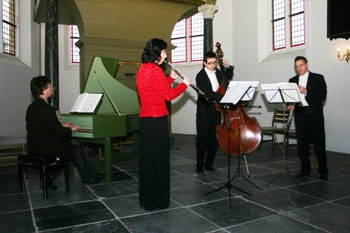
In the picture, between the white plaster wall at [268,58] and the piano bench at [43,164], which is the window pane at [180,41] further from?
the piano bench at [43,164]

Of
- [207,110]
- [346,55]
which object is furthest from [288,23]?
[207,110]

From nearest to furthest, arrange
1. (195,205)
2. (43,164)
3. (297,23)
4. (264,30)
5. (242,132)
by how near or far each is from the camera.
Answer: (195,205)
(43,164)
(242,132)
(297,23)
(264,30)

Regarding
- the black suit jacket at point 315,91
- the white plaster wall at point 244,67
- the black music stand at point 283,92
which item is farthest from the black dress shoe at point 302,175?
the white plaster wall at point 244,67

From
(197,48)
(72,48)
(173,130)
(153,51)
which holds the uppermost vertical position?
(197,48)

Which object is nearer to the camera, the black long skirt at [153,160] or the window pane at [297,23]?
the black long skirt at [153,160]

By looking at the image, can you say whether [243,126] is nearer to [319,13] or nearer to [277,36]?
[319,13]

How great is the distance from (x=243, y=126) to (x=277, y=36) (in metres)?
6.15

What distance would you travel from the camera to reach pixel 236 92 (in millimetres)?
3484

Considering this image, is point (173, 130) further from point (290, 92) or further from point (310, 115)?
point (290, 92)

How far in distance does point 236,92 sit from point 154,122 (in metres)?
0.99

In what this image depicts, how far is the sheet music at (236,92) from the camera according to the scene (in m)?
3.47

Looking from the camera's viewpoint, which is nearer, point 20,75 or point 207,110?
point 207,110

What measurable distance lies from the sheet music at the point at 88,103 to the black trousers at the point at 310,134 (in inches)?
114

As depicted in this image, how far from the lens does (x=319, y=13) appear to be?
7.20 metres
